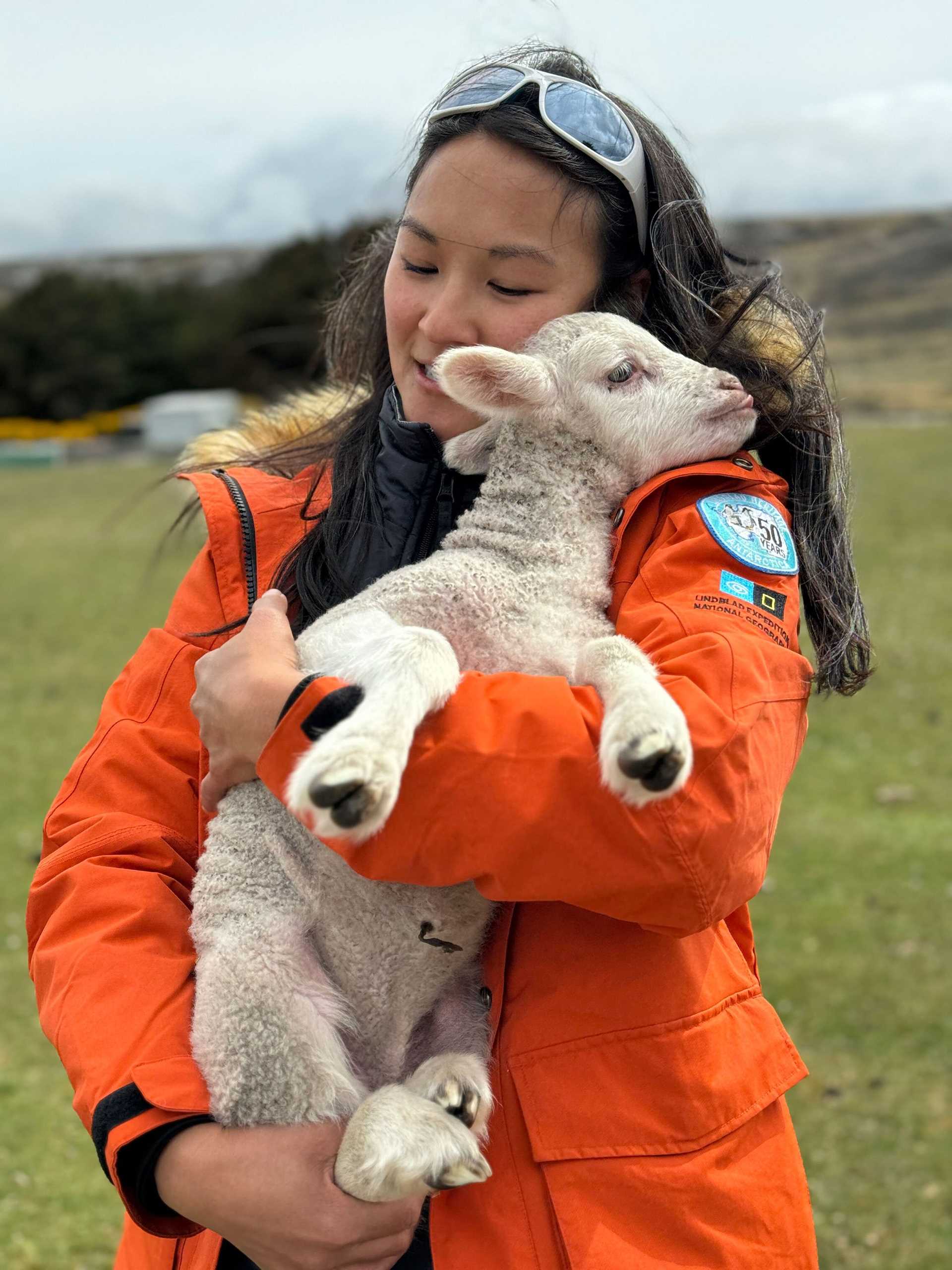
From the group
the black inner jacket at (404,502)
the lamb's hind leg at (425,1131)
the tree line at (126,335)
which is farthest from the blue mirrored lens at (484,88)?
the tree line at (126,335)

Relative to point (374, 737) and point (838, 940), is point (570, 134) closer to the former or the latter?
point (374, 737)

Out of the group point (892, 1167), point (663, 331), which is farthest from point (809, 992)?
point (663, 331)

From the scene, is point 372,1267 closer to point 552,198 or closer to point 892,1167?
point 552,198

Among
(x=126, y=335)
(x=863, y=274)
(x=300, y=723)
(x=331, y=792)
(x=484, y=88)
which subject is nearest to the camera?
(x=331, y=792)

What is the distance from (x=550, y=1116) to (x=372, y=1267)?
41 centimetres

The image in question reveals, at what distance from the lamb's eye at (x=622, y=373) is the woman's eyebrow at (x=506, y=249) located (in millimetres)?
264

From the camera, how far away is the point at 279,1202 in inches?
78.3

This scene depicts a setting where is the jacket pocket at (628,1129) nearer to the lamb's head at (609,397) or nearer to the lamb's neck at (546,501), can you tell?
the lamb's neck at (546,501)

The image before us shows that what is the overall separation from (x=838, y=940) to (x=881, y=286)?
76.9 meters

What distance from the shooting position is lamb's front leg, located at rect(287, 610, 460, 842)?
171 cm

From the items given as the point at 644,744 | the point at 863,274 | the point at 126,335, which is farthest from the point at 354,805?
the point at 863,274

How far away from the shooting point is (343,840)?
1796 mm

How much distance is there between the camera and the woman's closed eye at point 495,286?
2527mm

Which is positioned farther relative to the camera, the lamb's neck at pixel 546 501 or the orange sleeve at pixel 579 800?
the lamb's neck at pixel 546 501
